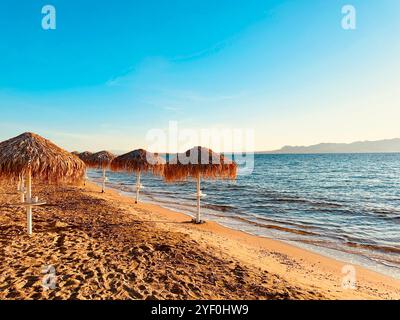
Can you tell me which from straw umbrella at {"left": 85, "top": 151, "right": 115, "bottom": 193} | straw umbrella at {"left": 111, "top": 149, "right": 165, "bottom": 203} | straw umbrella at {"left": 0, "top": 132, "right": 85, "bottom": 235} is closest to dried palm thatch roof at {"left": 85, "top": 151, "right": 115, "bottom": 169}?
straw umbrella at {"left": 85, "top": 151, "right": 115, "bottom": 193}

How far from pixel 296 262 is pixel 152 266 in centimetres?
400

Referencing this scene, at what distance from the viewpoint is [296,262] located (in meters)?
6.88

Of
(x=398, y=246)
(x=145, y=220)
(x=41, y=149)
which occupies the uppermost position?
(x=41, y=149)

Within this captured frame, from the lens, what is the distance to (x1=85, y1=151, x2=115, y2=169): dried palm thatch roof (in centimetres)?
1850

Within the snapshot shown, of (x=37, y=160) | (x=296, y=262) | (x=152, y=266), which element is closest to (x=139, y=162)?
(x=37, y=160)

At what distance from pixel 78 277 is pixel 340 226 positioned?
10.6 metres

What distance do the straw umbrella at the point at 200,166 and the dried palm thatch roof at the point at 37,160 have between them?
3910 millimetres

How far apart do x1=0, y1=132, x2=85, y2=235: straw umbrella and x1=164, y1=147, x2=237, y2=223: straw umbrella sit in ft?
13.0

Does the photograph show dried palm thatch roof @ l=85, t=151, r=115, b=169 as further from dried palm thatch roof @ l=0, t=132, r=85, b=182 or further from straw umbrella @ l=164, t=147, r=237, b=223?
dried palm thatch roof @ l=0, t=132, r=85, b=182

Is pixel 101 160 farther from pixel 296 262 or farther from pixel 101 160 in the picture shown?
pixel 296 262

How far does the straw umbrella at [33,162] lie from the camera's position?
6312 millimetres
